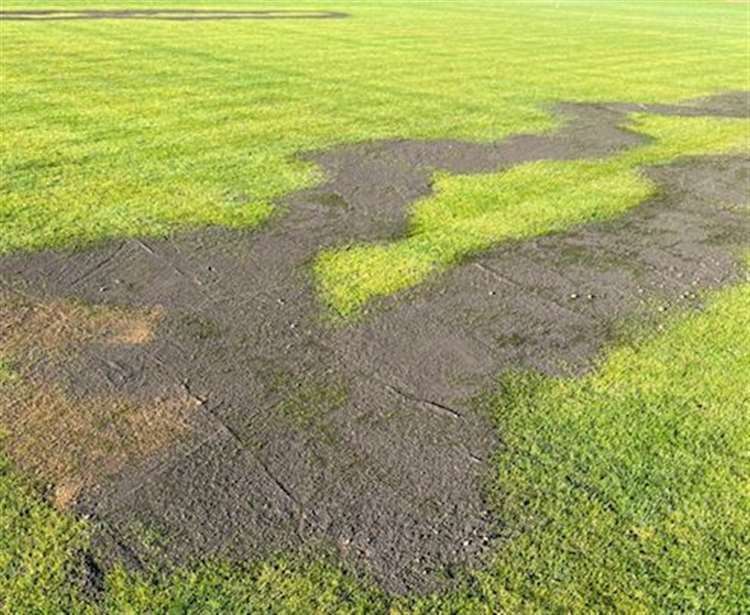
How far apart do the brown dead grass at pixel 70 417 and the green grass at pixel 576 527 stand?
0.95 ft

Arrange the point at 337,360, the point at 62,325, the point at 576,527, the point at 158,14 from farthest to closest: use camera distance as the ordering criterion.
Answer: the point at 158,14 < the point at 62,325 < the point at 337,360 < the point at 576,527

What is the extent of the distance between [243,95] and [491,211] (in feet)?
26.4

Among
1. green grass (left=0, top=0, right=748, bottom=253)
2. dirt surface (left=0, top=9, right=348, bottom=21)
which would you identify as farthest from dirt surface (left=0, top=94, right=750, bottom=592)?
dirt surface (left=0, top=9, right=348, bottom=21)

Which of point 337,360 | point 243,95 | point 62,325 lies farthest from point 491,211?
point 243,95

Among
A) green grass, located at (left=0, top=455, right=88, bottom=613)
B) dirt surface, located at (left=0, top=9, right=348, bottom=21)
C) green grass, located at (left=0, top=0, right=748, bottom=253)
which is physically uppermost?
green grass, located at (left=0, top=455, right=88, bottom=613)

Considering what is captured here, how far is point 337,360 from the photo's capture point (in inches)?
276

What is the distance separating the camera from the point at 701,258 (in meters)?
9.65

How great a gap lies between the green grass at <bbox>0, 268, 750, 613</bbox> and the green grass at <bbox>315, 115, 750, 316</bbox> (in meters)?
2.38

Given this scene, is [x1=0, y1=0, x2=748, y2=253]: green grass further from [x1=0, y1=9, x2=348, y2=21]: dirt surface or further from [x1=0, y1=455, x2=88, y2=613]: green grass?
[x1=0, y1=455, x2=88, y2=613]: green grass

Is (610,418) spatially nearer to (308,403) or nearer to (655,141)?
(308,403)

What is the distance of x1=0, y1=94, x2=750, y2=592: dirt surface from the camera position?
5133mm

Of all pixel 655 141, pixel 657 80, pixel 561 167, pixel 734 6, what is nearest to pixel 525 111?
pixel 655 141

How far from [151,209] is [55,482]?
549 centimetres

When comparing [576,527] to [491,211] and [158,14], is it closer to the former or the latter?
[491,211]
